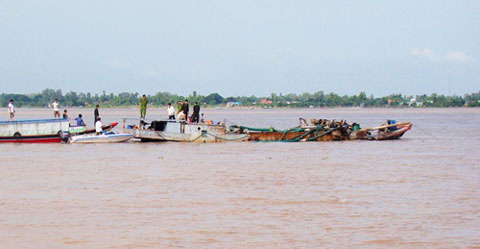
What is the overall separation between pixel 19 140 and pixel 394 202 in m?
22.5

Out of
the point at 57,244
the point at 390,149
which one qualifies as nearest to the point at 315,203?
the point at 57,244

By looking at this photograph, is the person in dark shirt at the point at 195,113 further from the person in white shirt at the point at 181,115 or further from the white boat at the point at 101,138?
the white boat at the point at 101,138

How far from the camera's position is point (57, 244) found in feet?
38.6

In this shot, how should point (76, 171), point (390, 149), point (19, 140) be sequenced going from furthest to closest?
point (19, 140) → point (390, 149) → point (76, 171)

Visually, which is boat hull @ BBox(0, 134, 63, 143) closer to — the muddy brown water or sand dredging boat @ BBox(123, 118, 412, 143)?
sand dredging boat @ BBox(123, 118, 412, 143)

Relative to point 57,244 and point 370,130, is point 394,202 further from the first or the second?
point 370,130

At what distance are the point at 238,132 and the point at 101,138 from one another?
656 centimetres

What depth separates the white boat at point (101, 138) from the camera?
108 feet

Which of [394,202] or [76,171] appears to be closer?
[394,202]

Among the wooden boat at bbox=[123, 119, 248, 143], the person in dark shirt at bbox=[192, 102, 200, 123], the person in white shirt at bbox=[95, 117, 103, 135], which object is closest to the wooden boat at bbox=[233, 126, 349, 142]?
the wooden boat at bbox=[123, 119, 248, 143]

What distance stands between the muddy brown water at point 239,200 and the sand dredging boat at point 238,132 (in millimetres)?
4933

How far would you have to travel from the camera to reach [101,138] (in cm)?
3306

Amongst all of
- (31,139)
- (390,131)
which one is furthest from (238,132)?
(31,139)

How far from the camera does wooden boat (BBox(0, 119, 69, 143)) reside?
109ft
